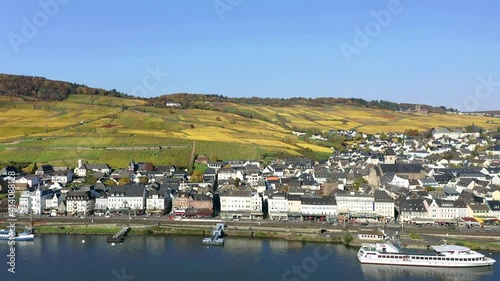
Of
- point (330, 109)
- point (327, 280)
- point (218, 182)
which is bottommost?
point (327, 280)

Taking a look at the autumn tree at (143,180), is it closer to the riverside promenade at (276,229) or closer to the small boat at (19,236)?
the riverside promenade at (276,229)

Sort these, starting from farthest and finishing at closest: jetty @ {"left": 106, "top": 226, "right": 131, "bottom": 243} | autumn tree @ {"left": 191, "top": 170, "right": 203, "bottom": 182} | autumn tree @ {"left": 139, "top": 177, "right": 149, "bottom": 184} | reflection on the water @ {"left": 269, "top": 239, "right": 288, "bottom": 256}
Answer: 1. autumn tree @ {"left": 191, "top": 170, "right": 203, "bottom": 182}
2. autumn tree @ {"left": 139, "top": 177, "right": 149, "bottom": 184}
3. jetty @ {"left": 106, "top": 226, "right": 131, "bottom": 243}
4. reflection on the water @ {"left": 269, "top": 239, "right": 288, "bottom": 256}

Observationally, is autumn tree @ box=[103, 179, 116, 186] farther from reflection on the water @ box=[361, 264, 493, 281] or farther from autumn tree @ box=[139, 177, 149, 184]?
reflection on the water @ box=[361, 264, 493, 281]

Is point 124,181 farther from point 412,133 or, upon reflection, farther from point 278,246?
point 412,133

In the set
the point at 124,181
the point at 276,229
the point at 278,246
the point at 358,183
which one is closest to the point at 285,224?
the point at 276,229

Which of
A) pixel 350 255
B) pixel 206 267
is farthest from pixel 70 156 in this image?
pixel 350 255

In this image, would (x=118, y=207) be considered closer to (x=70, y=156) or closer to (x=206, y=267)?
(x=206, y=267)

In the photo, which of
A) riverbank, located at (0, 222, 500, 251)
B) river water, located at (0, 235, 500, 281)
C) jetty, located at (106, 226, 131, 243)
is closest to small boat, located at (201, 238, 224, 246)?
river water, located at (0, 235, 500, 281)
